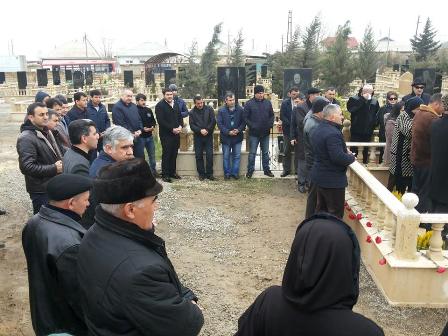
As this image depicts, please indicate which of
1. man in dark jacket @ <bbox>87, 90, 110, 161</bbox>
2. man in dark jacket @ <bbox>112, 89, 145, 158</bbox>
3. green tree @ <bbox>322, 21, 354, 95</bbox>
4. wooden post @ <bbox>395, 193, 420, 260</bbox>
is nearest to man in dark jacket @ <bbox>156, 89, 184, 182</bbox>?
man in dark jacket @ <bbox>112, 89, 145, 158</bbox>

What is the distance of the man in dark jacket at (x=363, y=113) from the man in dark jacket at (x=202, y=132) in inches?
101

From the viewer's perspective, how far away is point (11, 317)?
161 inches

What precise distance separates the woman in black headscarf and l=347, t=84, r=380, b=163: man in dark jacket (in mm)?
6431

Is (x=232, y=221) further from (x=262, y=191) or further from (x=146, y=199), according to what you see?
(x=146, y=199)

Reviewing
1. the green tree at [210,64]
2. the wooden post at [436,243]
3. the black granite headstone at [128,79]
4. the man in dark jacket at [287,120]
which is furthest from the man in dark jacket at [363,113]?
the black granite headstone at [128,79]

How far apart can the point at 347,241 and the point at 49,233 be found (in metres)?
1.69

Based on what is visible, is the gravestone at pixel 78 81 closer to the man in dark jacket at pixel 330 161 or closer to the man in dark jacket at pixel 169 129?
the man in dark jacket at pixel 169 129

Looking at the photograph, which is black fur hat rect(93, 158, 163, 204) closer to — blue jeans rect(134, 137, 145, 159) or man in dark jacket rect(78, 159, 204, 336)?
man in dark jacket rect(78, 159, 204, 336)

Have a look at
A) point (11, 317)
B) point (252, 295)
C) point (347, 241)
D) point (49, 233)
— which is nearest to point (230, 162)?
point (252, 295)

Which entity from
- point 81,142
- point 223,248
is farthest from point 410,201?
point 81,142

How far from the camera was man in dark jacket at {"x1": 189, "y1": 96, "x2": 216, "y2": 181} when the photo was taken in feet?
27.3

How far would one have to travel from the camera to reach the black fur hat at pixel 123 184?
6.12 ft

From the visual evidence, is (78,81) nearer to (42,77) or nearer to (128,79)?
(42,77)

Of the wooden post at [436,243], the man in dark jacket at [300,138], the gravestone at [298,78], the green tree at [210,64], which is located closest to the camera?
the wooden post at [436,243]
